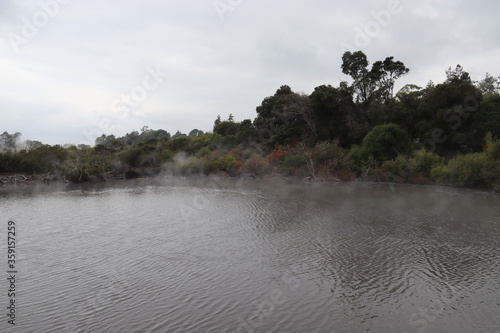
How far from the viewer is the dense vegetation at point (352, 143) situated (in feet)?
94.1

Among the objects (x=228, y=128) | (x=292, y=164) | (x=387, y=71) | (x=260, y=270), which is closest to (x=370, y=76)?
(x=387, y=71)

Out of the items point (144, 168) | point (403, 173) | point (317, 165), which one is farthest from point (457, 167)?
point (144, 168)

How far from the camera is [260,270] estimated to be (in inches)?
353

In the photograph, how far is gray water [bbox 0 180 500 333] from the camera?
6328 mm

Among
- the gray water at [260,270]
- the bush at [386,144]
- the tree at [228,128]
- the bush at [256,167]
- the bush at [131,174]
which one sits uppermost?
the tree at [228,128]

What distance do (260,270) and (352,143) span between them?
33499mm

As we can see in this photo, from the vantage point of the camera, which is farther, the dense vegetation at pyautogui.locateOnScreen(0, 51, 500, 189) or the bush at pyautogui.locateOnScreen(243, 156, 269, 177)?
the bush at pyautogui.locateOnScreen(243, 156, 269, 177)

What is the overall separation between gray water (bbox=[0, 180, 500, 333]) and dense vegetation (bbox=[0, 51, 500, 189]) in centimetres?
1173

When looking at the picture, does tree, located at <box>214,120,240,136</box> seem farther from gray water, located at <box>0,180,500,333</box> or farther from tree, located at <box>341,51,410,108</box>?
gray water, located at <box>0,180,500,333</box>

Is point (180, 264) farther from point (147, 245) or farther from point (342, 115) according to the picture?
point (342, 115)

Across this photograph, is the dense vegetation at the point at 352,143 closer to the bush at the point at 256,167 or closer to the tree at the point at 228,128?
the bush at the point at 256,167

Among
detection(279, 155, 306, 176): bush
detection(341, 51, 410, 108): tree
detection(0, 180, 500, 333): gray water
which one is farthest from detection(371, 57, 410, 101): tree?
detection(0, 180, 500, 333): gray water

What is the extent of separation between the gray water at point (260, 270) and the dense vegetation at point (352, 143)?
11.7 metres

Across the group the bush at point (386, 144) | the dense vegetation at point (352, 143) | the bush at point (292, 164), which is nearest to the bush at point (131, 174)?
the dense vegetation at point (352, 143)
